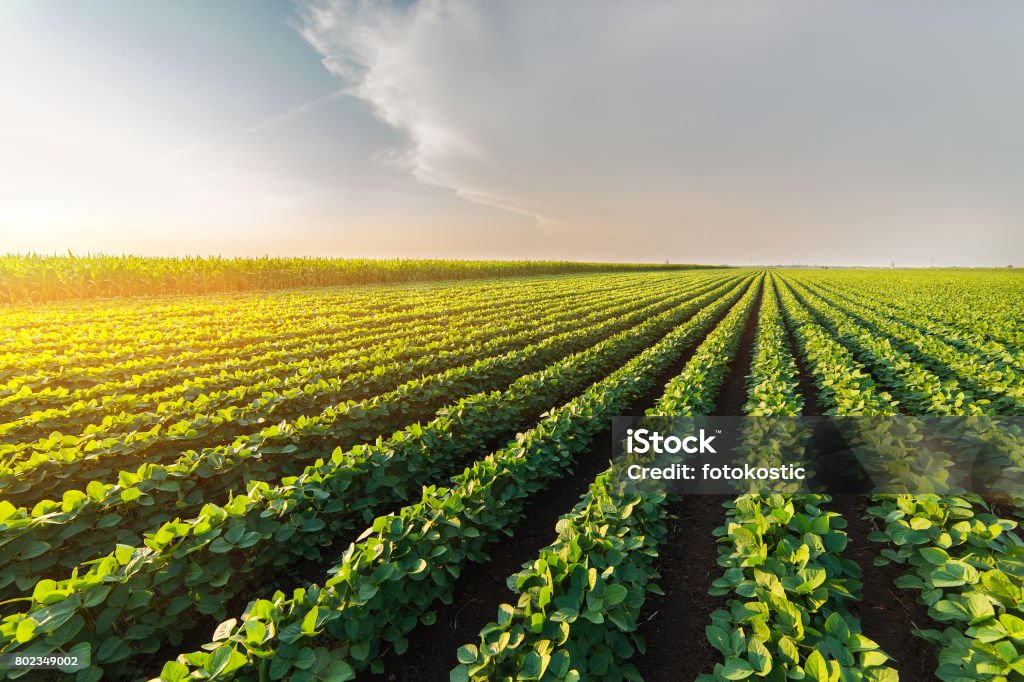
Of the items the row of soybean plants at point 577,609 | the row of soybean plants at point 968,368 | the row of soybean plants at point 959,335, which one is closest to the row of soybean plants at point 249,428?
the row of soybean plants at point 577,609

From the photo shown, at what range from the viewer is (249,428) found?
279 inches

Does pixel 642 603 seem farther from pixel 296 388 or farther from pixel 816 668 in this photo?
pixel 296 388

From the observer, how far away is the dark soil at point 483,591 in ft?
11.2

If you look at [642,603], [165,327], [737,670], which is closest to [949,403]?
[642,603]

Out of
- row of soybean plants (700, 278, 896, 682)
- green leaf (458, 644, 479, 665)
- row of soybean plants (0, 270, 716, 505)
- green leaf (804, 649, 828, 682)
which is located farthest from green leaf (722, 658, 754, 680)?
row of soybean plants (0, 270, 716, 505)

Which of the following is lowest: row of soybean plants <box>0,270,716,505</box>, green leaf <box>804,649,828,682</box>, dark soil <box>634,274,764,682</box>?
dark soil <box>634,274,764,682</box>

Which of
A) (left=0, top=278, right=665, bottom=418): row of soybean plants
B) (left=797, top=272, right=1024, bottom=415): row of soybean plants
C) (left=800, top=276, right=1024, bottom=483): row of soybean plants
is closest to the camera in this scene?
(left=800, top=276, right=1024, bottom=483): row of soybean plants

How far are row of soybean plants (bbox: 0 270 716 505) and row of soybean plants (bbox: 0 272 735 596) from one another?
39 mm

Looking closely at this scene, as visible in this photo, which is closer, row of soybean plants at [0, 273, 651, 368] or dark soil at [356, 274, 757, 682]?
dark soil at [356, 274, 757, 682]

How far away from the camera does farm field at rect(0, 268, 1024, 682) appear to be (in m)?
2.60

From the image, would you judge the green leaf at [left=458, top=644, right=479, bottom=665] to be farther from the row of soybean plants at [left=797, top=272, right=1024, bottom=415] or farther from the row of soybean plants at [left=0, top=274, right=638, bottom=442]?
the row of soybean plants at [left=797, top=272, right=1024, bottom=415]

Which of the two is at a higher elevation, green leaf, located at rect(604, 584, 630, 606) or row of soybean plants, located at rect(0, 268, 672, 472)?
green leaf, located at rect(604, 584, 630, 606)

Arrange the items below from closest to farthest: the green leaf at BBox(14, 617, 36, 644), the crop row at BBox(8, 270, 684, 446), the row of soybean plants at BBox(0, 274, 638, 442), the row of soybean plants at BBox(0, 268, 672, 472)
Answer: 1. the green leaf at BBox(14, 617, 36, 644)
2. the row of soybean plants at BBox(0, 268, 672, 472)
3. the crop row at BBox(8, 270, 684, 446)
4. the row of soybean plants at BBox(0, 274, 638, 442)

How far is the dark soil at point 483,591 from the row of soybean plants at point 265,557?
0.32 meters
